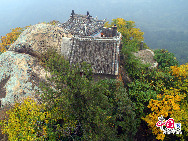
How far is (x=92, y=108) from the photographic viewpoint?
7684 mm

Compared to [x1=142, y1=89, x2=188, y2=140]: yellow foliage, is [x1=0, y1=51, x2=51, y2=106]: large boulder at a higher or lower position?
higher

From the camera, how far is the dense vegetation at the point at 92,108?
8305 mm

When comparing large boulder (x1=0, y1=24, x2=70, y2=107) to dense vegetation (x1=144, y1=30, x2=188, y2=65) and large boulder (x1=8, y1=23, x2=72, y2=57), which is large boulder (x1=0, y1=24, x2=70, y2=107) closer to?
large boulder (x1=8, y1=23, x2=72, y2=57)

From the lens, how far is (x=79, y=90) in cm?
835

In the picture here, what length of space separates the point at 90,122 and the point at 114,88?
20.6 ft

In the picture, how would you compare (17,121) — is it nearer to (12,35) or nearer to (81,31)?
(81,31)

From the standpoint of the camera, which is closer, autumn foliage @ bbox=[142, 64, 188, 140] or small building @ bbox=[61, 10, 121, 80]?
autumn foliage @ bbox=[142, 64, 188, 140]

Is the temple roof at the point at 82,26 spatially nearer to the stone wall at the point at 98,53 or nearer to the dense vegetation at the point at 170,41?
the stone wall at the point at 98,53

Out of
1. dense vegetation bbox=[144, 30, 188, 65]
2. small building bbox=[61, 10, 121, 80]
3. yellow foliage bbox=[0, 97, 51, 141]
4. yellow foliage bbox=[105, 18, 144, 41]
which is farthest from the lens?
dense vegetation bbox=[144, 30, 188, 65]

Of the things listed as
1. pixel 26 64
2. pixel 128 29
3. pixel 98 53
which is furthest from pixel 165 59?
pixel 26 64

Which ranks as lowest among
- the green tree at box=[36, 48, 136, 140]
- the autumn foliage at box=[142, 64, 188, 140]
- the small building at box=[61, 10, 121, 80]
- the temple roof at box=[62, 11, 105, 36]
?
the autumn foliage at box=[142, 64, 188, 140]

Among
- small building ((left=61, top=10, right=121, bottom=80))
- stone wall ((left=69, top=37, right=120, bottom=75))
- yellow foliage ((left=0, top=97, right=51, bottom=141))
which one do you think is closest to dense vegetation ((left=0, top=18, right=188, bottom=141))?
yellow foliage ((left=0, top=97, right=51, bottom=141))

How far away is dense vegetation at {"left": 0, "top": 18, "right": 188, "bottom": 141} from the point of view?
830 cm

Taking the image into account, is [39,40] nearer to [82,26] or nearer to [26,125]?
[82,26]
